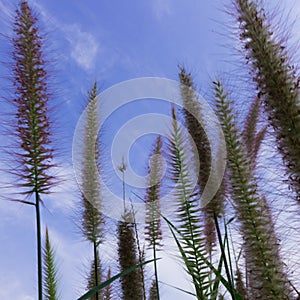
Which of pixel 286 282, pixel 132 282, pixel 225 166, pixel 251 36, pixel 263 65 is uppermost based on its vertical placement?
pixel 251 36

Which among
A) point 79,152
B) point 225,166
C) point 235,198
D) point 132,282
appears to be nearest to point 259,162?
point 225,166

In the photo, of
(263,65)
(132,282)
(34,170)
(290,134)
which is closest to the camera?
(290,134)

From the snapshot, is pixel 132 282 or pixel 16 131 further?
pixel 132 282

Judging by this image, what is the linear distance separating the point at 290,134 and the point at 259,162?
84cm

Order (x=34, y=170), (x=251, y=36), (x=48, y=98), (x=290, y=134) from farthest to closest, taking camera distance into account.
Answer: (x=48, y=98) < (x=34, y=170) < (x=251, y=36) < (x=290, y=134)

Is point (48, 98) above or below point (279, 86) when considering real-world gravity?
above

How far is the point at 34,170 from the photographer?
324 centimetres

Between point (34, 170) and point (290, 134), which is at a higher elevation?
point (34, 170)

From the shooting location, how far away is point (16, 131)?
10.9ft

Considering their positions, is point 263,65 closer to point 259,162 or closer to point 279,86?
point 279,86

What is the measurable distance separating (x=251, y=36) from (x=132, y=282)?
2.23 meters

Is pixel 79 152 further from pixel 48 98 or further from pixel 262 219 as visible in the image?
pixel 262 219

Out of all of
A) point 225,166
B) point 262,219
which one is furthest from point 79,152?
point 262,219

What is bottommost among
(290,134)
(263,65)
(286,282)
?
(286,282)
